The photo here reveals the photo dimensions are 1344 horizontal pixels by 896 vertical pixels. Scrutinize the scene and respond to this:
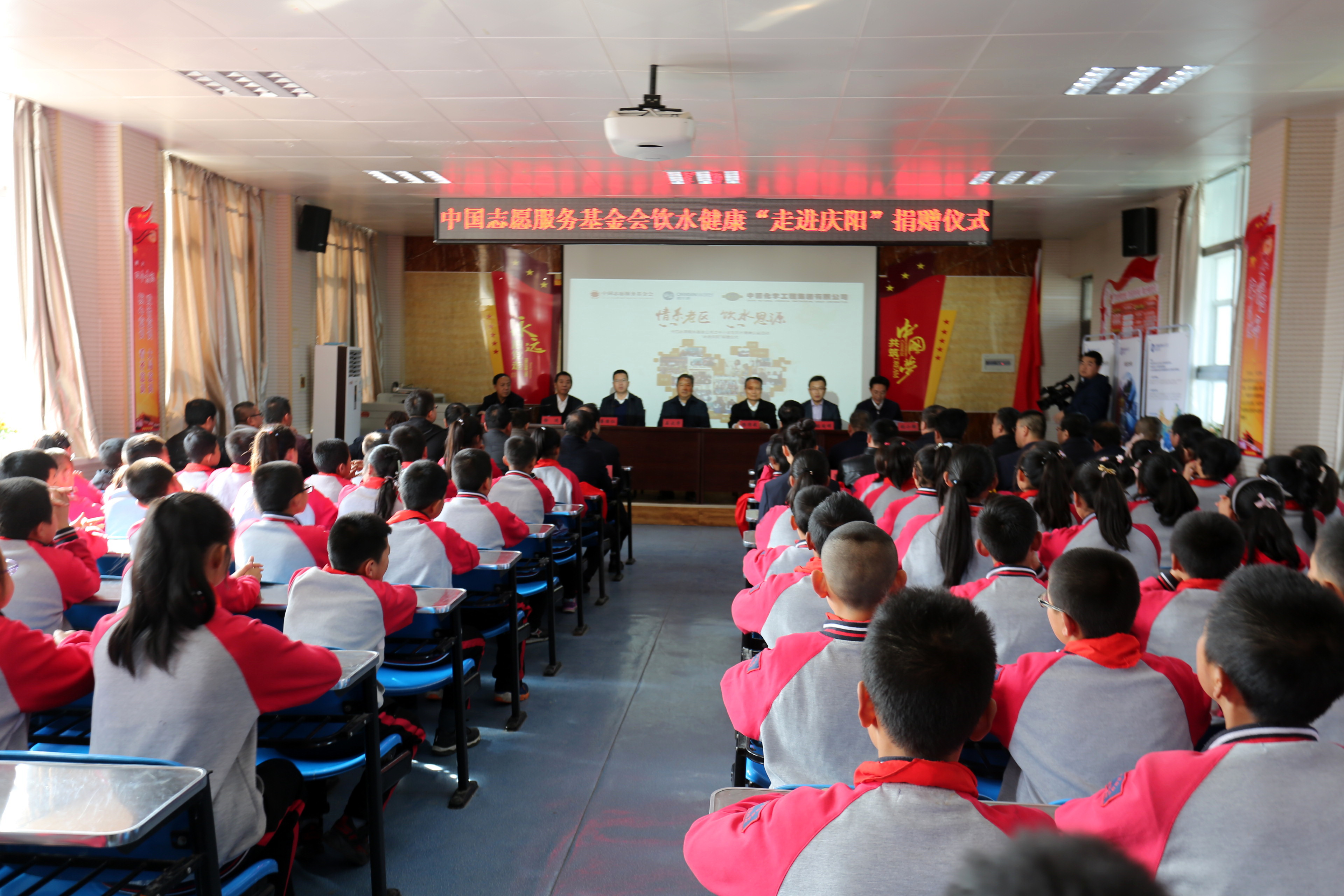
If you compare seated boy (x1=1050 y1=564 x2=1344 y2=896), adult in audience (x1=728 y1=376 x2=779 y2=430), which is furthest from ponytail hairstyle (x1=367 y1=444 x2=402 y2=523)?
adult in audience (x1=728 y1=376 x2=779 y2=430)

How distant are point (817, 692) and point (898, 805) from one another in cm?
69

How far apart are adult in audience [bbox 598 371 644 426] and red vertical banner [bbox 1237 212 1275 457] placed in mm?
5123

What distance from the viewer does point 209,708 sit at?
5.49 feet

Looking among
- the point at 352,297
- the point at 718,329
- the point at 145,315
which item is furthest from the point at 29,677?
the point at 352,297

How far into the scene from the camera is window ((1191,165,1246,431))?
6824mm

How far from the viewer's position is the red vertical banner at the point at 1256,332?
5953mm

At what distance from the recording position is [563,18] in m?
4.09

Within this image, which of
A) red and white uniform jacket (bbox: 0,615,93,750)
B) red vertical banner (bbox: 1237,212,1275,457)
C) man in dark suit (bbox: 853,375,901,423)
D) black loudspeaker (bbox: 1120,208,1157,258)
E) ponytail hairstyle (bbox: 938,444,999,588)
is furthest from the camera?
man in dark suit (bbox: 853,375,901,423)

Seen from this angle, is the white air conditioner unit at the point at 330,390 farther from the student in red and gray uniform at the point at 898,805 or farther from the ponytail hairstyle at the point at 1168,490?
the student in red and gray uniform at the point at 898,805

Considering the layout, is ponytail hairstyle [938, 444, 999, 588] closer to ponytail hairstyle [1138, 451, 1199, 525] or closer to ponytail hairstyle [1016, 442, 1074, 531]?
ponytail hairstyle [1016, 442, 1074, 531]

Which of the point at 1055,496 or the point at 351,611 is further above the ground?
the point at 1055,496

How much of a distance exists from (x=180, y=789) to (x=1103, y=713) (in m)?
1.56

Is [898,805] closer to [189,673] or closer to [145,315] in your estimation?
[189,673]

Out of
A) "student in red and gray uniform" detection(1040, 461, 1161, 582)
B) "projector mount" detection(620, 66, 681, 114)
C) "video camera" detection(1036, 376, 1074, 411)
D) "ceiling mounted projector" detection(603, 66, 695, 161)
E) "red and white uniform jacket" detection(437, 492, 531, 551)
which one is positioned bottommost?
"red and white uniform jacket" detection(437, 492, 531, 551)
